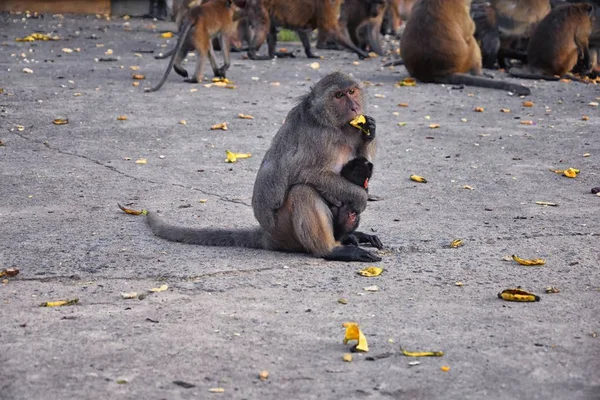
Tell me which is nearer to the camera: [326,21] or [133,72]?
[133,72]

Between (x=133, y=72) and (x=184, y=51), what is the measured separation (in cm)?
89

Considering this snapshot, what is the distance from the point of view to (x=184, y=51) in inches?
472

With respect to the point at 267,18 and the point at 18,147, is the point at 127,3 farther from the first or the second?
the point at 18,147

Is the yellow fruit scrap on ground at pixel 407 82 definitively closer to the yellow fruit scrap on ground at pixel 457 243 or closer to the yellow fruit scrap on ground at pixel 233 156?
the yellow fruit scrap on ground at pixel 233 156

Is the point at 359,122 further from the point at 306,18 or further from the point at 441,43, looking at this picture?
the point at 306,18

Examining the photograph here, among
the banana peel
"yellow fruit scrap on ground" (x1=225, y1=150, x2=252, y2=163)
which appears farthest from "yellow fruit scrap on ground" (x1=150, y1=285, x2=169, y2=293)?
"yellow fruit scrap on ground" (x1=225, y1=150, x2=252, y2=163)

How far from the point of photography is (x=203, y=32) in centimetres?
1180

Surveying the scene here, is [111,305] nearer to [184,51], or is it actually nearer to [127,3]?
[184,51]

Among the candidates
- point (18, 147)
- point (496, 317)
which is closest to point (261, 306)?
point (496, 317)

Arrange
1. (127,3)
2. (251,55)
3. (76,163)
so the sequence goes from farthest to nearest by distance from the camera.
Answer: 1. (127,3)
2. (251,55)
3. (76,163)

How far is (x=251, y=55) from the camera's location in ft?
46.9

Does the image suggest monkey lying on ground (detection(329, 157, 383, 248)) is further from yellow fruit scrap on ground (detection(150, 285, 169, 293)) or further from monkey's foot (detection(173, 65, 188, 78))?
monkey's foot (detection(173, 65, 188, 78))

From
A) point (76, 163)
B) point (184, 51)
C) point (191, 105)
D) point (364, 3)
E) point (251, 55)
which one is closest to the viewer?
point (76, 163)

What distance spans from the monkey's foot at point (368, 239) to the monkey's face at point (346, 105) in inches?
25.3
